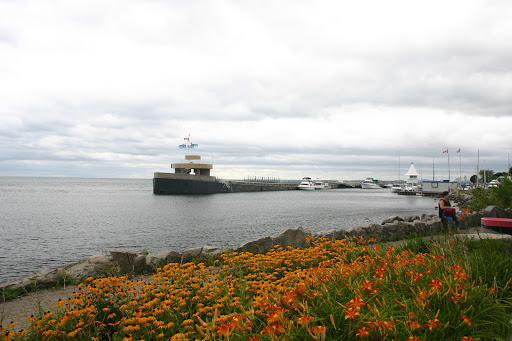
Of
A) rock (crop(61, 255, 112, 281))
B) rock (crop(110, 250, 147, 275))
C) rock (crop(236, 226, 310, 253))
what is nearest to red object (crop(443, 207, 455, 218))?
rock (crop(236, 226, 310, 253))

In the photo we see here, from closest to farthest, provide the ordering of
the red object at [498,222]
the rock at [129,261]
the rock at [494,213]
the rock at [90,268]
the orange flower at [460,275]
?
the orange flower at [460,275] → the rock at [90,268] → the rock at [129,261] → the red object at [498,222] → the rock at [494,213]

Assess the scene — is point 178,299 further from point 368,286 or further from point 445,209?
point 445,209

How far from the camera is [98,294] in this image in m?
5.58

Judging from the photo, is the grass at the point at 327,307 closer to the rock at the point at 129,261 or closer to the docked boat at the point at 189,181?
the rock at the point at 129,261

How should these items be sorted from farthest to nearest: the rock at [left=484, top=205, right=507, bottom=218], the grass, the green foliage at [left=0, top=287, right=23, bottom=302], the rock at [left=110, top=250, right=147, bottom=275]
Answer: the rock at [left=484, top=205, right=507, bottom=218] < the rock at [left=110, top=250, right=147, bottom=275] < the green foliage at [left=0, top=287, right=23, bottom=302] < the grass

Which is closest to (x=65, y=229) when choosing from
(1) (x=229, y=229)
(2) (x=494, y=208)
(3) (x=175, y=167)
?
(1) (x=229, y=229)

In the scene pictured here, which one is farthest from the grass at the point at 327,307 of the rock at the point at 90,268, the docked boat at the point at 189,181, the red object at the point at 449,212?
the docked boat at the point at 189,181

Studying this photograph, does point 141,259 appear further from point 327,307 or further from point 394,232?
point 394,232

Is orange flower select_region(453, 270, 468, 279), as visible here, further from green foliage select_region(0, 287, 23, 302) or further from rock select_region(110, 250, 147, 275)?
green foliage select_region(0, 287, 23, 302)

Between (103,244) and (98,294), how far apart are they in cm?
1907

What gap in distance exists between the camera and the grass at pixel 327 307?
3.50m

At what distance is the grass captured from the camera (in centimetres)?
350

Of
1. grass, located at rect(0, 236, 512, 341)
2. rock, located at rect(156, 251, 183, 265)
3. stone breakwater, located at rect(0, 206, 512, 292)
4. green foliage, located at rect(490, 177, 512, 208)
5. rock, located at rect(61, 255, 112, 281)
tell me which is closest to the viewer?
grass, located at rect(0, 236, 512, 341)

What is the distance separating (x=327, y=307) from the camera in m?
4.20
